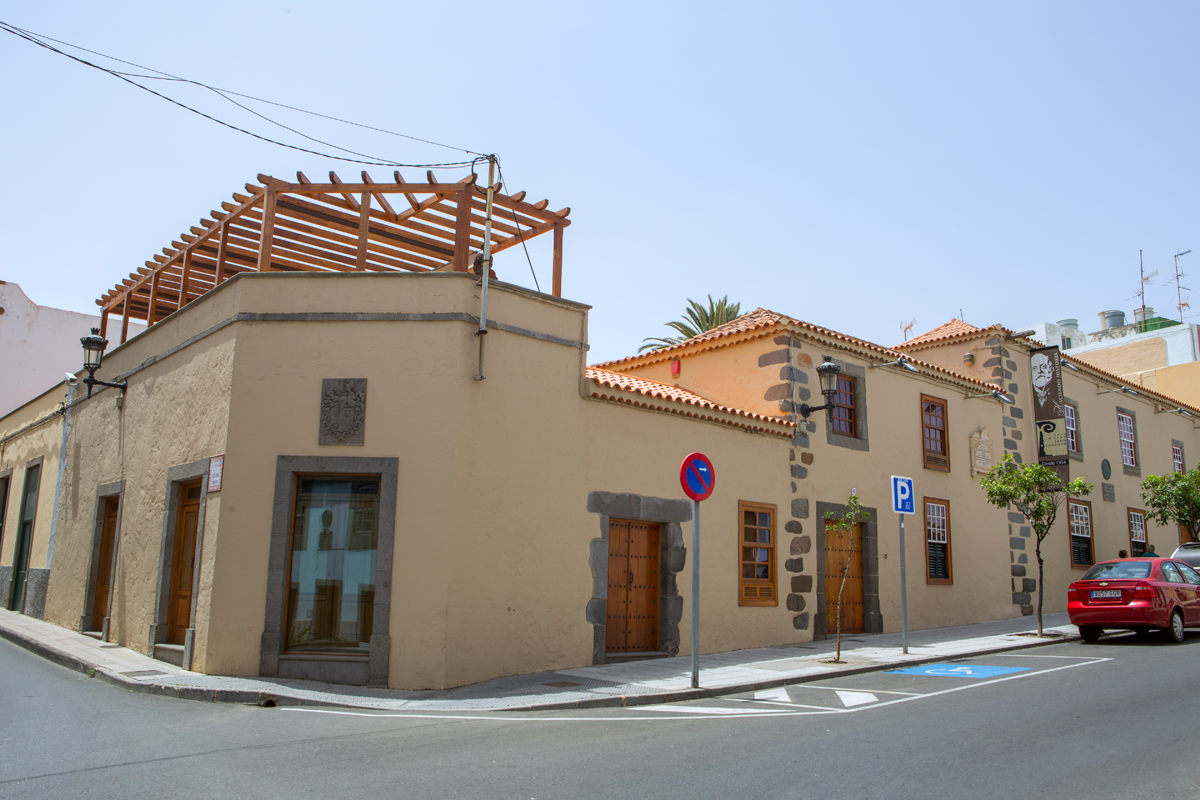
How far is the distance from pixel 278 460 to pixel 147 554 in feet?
11.6

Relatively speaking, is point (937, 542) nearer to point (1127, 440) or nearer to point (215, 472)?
point (1127, 440)

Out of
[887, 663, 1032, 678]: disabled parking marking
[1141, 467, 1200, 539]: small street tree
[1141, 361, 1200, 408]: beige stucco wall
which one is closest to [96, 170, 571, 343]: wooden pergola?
[887, 663, 1032, 678]: disabled parking marking

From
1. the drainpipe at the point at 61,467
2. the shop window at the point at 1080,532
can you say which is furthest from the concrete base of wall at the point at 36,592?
the shop window at the point at 1080,532

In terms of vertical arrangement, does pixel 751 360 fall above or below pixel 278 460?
above

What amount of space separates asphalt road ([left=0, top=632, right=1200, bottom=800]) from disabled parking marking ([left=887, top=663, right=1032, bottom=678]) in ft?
3.61

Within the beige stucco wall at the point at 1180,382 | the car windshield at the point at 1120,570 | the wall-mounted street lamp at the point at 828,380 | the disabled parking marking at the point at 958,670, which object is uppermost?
the beige stucco wall at the point at 1180,382

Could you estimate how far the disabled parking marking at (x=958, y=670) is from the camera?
1066 centimetres

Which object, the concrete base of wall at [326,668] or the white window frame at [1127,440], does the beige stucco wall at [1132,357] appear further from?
the concrete base of wall at [326,668]

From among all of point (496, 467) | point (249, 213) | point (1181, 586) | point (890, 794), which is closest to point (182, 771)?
point (890, 794)

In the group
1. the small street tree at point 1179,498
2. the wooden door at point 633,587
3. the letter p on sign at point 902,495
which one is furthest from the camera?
the small street tree at point 1179,498

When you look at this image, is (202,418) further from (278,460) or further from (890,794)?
(890,794)

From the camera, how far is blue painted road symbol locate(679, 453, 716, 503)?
388 inches

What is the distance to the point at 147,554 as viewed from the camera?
40.3ft

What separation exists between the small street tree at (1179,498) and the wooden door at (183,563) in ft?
70.9
